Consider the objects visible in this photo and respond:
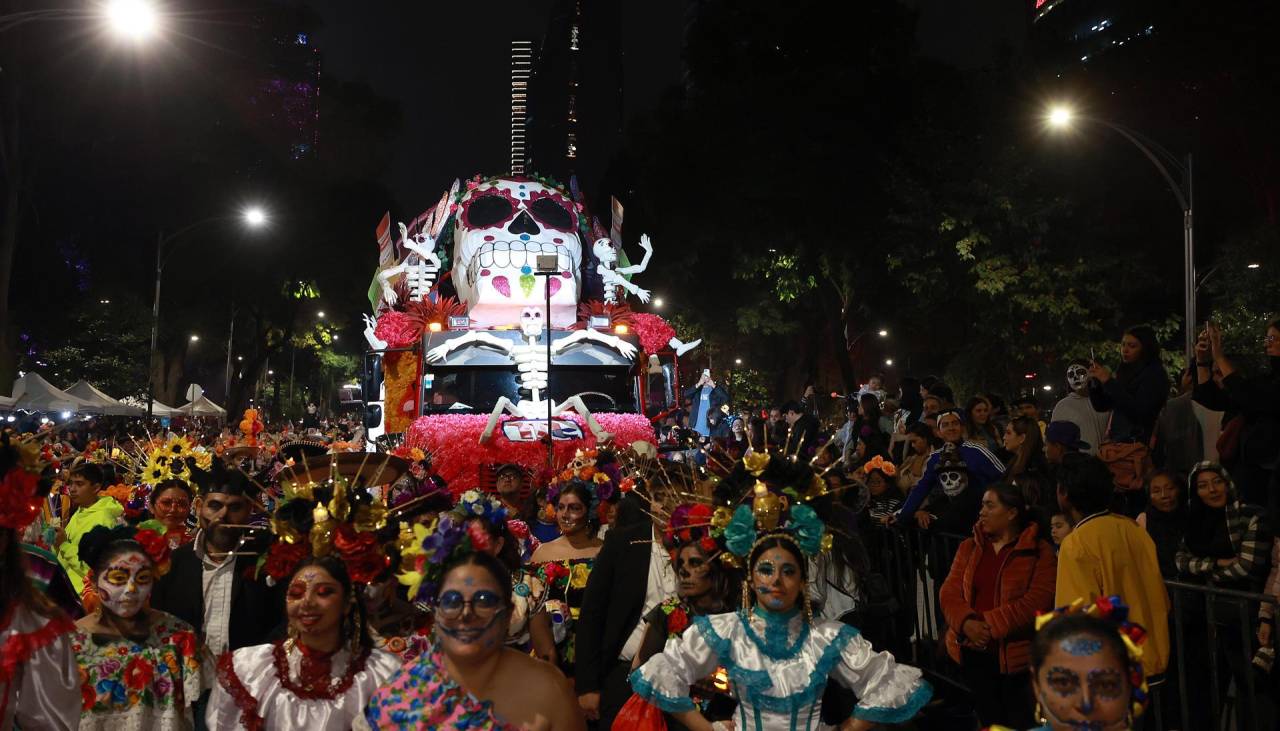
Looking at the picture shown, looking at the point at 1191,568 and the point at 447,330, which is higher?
the point at 447,330

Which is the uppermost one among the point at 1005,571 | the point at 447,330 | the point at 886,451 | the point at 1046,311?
A: the point at 1046,311

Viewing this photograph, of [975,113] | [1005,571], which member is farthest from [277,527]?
[975,113]

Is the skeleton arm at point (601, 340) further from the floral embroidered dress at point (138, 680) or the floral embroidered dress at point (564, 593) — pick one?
the floral embroidered dress at point (138, 680)

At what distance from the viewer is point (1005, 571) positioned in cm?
612

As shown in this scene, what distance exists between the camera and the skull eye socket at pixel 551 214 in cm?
1741

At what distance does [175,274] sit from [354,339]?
77.1 feet

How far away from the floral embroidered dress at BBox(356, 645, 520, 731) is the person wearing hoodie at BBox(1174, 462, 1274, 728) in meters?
3.78

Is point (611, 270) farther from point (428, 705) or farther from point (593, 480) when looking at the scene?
point (428, 705)

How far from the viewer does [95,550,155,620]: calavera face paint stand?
15.8 ft

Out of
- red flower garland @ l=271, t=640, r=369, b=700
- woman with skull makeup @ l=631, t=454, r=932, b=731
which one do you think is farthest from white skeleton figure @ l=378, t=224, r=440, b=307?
woman with skull makeup @ l=631, t=454, r=932, b=731

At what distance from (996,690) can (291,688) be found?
3.80 meters

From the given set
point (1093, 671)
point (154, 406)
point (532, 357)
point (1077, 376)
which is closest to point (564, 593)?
point (1093, 671)

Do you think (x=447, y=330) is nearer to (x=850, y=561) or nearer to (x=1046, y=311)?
(x=850, y=561)

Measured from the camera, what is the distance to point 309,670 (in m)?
4.19
